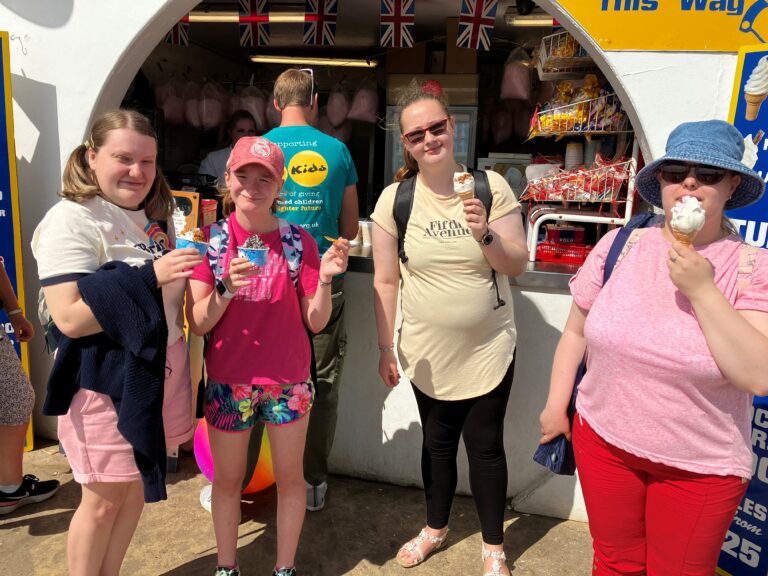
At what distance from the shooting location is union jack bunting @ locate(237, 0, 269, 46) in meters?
5.15

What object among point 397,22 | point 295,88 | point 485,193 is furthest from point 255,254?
point 397,22

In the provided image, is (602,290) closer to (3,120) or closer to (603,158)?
(603,158)

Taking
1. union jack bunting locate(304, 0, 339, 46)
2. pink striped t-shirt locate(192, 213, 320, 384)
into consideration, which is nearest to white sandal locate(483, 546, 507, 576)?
pink striped t-shirt locate(192, 213, 320, 384)

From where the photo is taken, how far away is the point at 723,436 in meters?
1.56

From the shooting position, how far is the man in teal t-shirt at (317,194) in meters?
2.81

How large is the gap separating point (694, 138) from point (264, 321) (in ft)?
4.88

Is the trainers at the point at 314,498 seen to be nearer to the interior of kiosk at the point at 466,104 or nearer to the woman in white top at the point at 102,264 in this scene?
the woman in white top at the point at 102,264

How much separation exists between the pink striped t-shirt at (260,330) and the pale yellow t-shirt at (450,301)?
0.53 metres

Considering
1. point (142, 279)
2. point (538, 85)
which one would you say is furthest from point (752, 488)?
point (538, 85)

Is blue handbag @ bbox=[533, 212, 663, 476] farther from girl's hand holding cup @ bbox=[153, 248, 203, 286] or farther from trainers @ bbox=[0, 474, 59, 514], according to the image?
trainers @ bbox=[0, 474, 59, 514]

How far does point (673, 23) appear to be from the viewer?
8.56ft

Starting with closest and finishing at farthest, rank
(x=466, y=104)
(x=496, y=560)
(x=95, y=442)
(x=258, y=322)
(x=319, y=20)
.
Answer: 1. (x=95, y=442)
2. (x=258, y=322)
3. (x=496, y=560)
4. (x=319, y=20)
5. (x=466, y=104)

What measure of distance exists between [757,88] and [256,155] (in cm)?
206

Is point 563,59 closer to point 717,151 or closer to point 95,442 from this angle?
point 717,151
